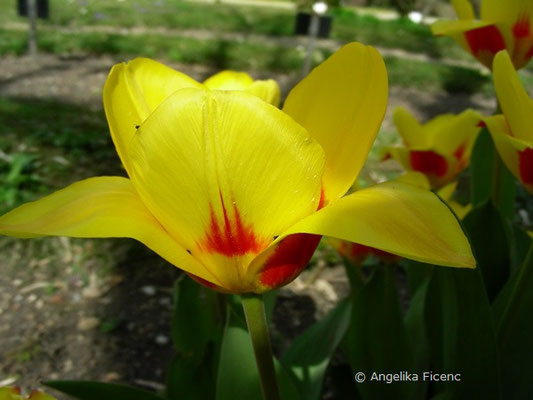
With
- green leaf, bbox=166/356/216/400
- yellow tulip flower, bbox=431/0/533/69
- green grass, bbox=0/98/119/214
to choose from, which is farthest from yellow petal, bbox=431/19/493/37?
green grass, bbox=0/98/119/214

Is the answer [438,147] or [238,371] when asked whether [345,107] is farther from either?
[438,147]

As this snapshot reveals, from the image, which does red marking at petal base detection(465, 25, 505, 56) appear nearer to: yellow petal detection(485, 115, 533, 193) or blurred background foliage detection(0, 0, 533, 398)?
yellow petal detection(485, 115, 533, 193)

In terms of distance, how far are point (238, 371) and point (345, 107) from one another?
16.5 inches

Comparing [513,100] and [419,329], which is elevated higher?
[513,100]

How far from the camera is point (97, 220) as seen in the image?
0.54 m

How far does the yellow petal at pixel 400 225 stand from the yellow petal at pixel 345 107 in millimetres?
52

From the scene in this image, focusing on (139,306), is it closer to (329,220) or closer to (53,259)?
(53,259)

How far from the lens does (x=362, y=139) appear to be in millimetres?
595

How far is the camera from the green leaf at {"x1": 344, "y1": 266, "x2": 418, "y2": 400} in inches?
40.0

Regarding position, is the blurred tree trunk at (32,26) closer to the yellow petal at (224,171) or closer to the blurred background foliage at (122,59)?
the blurred background foliage at (122,59)

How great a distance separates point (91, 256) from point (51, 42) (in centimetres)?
407

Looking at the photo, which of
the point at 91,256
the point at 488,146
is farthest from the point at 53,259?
the point at 488,146

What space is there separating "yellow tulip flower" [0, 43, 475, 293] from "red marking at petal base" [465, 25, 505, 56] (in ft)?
1.47

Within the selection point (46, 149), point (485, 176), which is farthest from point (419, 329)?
point (46, 149)
